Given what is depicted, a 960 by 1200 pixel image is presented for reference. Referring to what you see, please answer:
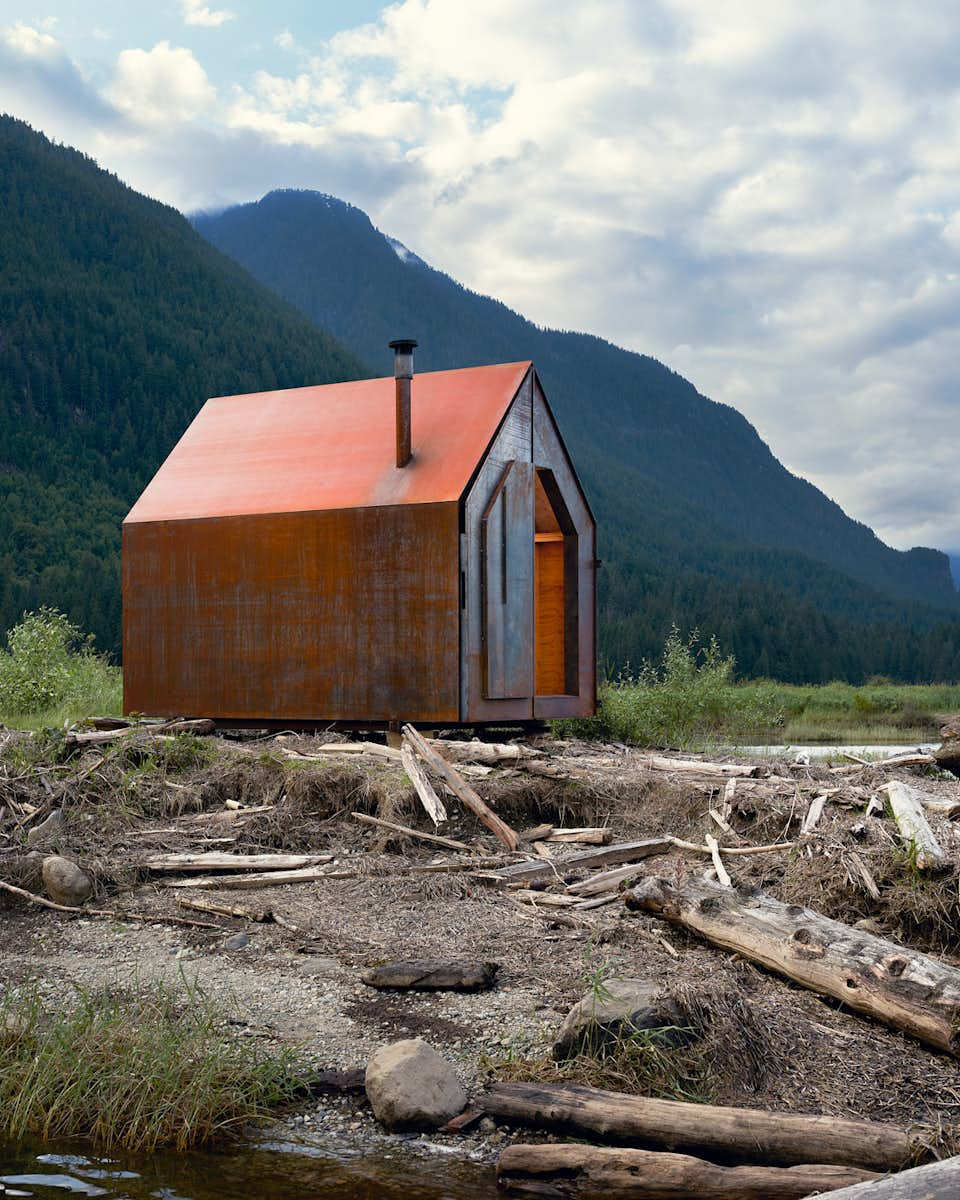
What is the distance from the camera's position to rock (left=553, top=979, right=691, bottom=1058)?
658cm

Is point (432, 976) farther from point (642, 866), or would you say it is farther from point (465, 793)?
point (465, 793)

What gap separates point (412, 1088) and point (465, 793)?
561 centimetres

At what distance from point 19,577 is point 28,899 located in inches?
2846

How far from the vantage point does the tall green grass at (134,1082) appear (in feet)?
20.7

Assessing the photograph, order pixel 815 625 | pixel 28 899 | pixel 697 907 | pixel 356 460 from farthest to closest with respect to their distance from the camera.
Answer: pixel 815 625 → pixel 356 460 → pixel 28 899 → pixel 697 907

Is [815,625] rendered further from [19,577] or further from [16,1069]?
[16,1069]

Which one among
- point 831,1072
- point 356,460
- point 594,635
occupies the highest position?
point 356,460

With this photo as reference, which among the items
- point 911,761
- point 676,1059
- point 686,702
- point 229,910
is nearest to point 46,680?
point 686,702

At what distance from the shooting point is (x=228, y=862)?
1066 cm

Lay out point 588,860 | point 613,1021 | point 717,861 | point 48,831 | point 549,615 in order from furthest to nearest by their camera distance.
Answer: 1. point 549,615
2. point 48,831
3. point 588,860
4. point 717,861
5. point 613,1021

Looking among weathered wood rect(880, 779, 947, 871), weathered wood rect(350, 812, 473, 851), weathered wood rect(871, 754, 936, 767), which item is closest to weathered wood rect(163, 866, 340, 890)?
weathered wood rect(350, 812, 473, 851)

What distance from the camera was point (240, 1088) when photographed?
649 cm

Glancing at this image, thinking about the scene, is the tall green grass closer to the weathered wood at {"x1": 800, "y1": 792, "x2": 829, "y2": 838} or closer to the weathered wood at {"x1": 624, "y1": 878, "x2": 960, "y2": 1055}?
the weathered wood at {"x1": 624, "y1": 878, "x2": 960, "y2": 1055}

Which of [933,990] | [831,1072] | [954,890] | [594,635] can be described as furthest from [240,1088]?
[594,635]
